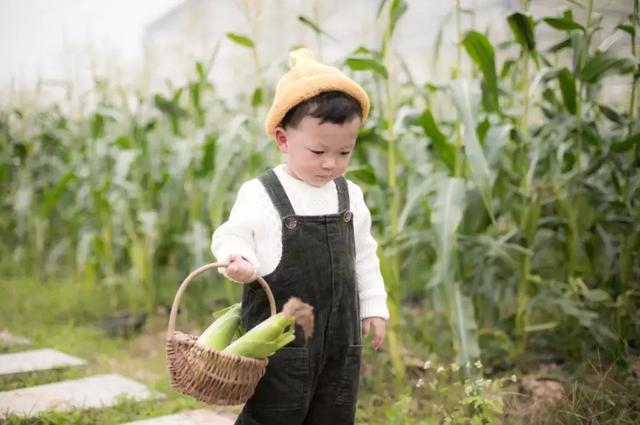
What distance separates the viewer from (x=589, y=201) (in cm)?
302

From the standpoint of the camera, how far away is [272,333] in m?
1.53

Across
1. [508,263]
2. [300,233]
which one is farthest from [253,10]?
[300,233]

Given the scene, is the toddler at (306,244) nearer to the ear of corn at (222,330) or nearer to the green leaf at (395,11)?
the ear of corn at (222,330)

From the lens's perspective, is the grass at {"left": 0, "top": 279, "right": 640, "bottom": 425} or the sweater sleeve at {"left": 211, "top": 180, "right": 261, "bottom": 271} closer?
the sweater sleeve at {"left": 211, "top": 180, "right": 261, "bottom": 271}

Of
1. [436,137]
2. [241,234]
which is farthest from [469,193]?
[241,234]

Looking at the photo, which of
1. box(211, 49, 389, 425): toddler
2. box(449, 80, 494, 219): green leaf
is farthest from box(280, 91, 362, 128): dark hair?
box(449, 80, 494, 219): green leaf

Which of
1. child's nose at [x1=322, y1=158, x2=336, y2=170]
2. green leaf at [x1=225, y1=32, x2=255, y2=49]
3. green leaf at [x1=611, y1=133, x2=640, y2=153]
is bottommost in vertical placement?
child's nose at [x1=322, y1=158, x2=336, y2=170]

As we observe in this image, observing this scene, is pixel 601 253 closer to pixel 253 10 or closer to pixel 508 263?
pixel 508 263

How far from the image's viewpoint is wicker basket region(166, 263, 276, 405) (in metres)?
1.46

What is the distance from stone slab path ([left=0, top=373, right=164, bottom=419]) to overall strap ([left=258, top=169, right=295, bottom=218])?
4.34 ft

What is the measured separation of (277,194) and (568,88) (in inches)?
66.9

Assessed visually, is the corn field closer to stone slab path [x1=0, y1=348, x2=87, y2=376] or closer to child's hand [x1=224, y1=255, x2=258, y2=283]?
stone slab path [x1=0, y1=348, x2=87, y2=376]

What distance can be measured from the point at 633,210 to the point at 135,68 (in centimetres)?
326

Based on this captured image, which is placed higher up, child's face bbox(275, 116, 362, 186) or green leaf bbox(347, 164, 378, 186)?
child's face bbox(275, 116, 362, 186)
